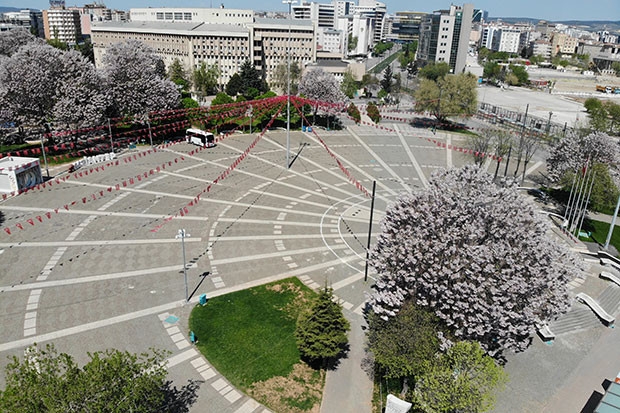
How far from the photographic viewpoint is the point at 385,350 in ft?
70.6

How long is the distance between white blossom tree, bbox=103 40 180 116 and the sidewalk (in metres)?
45.4

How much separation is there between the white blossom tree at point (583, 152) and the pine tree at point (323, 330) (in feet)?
105

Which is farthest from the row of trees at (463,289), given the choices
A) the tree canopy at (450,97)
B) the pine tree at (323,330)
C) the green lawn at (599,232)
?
the tree canopy at (450,97)

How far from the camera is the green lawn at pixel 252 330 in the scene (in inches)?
947

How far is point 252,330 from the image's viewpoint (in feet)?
88.0

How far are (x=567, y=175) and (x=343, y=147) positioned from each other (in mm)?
29345

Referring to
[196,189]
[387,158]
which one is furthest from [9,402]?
[387,158]

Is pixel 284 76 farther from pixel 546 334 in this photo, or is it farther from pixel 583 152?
pixel 546 334

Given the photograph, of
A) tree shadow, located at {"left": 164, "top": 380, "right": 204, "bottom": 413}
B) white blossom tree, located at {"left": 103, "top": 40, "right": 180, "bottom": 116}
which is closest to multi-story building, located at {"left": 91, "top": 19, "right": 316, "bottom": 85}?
white blossom tree, located at {"left": 103, "top": 40, "right": 180, "bottom": 116}

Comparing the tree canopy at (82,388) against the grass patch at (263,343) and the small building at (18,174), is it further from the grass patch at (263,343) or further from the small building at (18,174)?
the small building at (18,174)

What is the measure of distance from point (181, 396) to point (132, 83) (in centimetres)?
4718

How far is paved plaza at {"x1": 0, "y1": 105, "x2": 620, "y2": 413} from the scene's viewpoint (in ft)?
83.5

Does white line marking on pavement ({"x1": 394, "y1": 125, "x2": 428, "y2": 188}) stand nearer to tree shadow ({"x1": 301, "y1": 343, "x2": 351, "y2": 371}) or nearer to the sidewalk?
the sidewalk

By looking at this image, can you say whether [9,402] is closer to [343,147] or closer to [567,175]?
[567,175]
